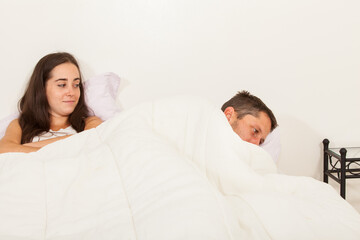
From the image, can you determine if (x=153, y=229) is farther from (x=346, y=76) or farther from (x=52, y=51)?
(x=346, y=76)

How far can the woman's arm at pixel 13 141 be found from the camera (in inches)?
63.5

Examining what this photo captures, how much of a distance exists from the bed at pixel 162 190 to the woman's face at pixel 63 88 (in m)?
0.55

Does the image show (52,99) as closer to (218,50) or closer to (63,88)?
(63,88)

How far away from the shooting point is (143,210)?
936 millimetres

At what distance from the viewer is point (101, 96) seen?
6.38 ft

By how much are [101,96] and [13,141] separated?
449 mm

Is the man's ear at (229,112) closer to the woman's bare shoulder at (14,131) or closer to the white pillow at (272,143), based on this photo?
the white pillow at (272,143)

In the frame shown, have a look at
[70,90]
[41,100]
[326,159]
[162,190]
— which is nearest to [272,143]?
[326,159]

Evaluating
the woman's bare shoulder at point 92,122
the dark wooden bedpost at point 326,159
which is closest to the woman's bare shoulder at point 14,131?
the woman's bare shoulder at point 92,122

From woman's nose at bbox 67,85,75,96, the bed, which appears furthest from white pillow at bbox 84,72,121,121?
the bed

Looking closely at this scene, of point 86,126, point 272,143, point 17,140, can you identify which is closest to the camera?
point 272,143

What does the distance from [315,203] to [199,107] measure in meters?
0.48

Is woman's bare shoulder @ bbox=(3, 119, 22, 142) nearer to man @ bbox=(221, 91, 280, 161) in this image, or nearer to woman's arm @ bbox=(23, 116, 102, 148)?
woman's arm @ bbox=(23, 116, 102, 148)

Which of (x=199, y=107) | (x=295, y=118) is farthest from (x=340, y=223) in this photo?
(x=295, y=118)
